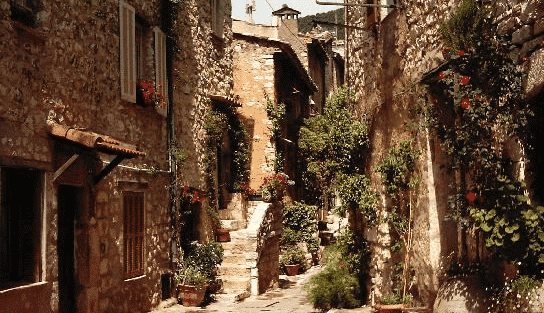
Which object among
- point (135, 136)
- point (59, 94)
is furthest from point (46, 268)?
point (135, 136)

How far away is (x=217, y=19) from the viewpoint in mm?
15328

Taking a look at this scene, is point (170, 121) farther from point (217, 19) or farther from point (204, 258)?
point (217, 19)

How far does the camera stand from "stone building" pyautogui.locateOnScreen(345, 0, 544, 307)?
219 inches

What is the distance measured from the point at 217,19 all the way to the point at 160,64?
4.09 m

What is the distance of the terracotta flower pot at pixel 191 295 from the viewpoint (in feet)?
37.9

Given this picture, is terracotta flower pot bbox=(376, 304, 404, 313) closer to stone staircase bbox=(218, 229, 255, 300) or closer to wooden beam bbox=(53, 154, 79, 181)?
wooden beam bbox=(53, 154, 79, 181)

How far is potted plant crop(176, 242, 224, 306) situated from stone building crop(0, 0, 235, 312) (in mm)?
346

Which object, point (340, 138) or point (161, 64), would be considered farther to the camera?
point (161, 64)

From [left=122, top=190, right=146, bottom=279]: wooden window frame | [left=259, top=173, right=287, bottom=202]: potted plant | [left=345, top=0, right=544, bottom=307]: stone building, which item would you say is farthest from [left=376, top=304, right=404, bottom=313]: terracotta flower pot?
[left=259, top=173, right=287, bottom=202]: potted plant

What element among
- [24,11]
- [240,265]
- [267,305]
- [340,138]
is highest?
[24,11]

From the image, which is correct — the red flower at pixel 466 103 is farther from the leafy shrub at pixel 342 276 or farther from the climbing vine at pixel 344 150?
the leafy shrub at pixel 342 276

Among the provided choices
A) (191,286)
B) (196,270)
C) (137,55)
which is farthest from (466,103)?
(196,270)

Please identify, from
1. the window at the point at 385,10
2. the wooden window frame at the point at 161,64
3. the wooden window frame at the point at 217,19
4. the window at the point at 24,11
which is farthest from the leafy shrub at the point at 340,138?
the window at the point at 24,11

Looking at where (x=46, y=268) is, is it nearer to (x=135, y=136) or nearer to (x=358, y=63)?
(x=135, y=136)
